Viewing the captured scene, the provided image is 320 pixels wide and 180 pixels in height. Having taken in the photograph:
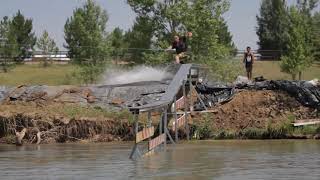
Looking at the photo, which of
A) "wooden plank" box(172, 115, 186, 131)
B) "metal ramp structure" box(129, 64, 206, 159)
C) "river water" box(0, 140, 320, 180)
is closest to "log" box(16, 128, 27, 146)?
"river water" box(0, 140, 320, 180)

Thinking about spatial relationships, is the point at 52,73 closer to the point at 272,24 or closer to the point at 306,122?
the point at 272,24

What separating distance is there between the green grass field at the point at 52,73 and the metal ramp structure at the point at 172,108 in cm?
2798

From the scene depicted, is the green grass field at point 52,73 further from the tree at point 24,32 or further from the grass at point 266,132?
the grass at point 266,132

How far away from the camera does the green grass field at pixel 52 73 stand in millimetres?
58500

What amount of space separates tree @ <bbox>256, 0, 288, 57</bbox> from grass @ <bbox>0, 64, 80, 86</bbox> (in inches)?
871

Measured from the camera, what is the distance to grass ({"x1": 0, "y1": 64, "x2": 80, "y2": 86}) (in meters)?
57.8

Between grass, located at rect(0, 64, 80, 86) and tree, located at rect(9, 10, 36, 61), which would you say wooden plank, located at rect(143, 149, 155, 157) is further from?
tree, located at rect(9, 10, 36, 61)

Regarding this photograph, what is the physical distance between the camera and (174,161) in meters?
20.0

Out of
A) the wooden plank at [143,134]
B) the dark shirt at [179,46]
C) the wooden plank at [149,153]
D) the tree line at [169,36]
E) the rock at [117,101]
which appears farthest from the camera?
the tree line at [169,36]

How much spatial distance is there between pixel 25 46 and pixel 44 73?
35.0 ft

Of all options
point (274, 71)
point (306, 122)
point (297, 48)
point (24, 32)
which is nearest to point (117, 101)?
point (306, 122)

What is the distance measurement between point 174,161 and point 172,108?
27.2 feet

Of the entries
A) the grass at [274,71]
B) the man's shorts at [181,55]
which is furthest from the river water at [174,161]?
the grass at [274,71]

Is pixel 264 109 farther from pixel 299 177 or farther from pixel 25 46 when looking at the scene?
pixel 25 46
